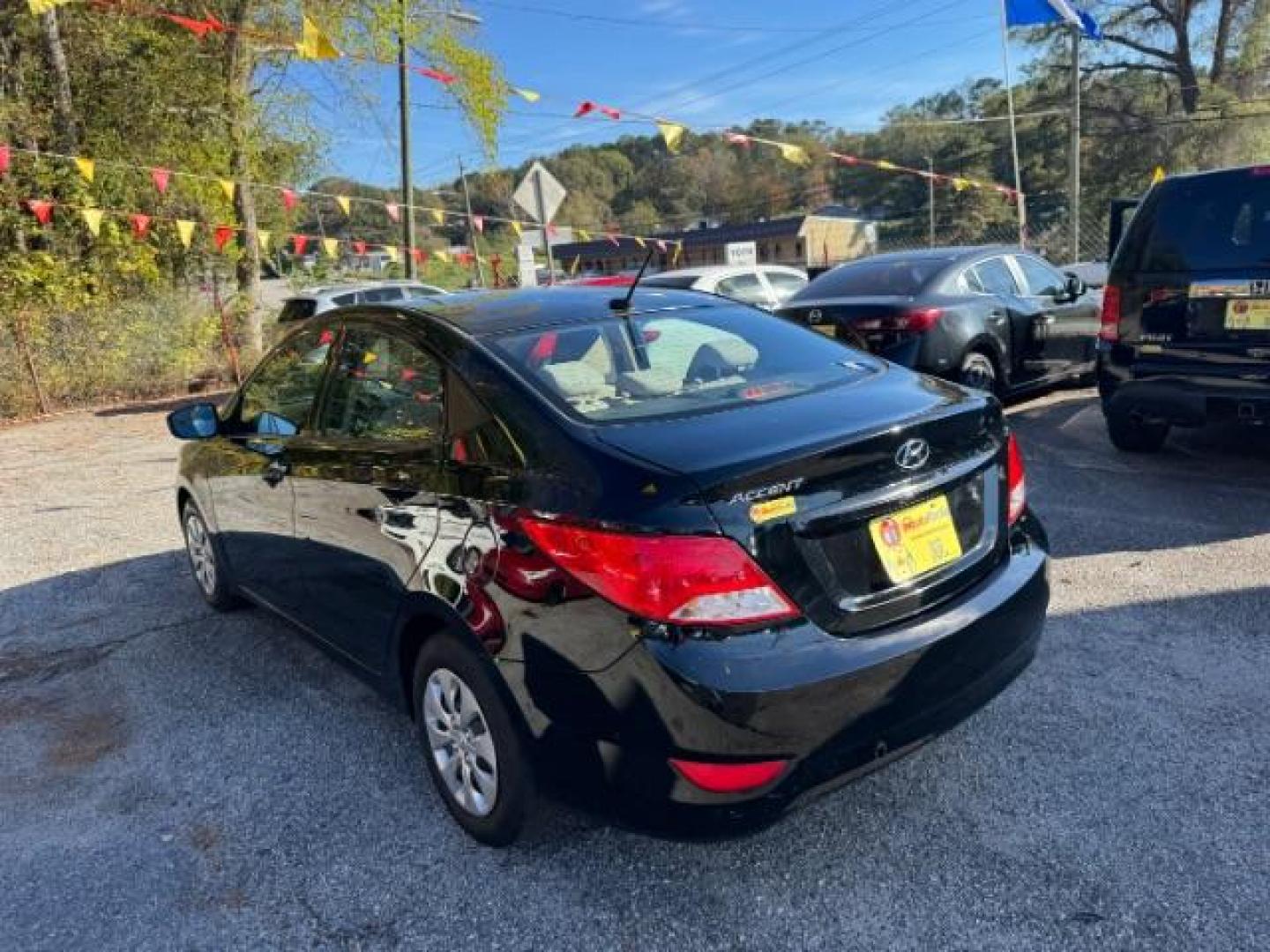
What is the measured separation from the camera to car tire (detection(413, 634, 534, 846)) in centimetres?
240

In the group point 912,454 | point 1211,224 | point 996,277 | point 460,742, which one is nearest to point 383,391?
point 460,742

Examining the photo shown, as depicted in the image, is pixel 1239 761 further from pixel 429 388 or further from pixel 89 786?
pixel 89 786

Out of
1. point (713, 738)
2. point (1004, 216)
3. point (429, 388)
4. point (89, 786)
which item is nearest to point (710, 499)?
point (713, 738)

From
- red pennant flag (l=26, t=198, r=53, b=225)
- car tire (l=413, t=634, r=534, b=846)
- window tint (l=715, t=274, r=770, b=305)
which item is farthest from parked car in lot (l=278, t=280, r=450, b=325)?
car tire (l=413, t=634, r=534, b=846)

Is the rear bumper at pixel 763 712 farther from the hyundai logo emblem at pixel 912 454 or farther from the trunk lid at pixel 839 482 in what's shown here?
the hyundai logo emblem at pixel 912 454

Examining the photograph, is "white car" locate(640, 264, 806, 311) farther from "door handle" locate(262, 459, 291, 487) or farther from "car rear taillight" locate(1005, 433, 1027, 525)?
"car rear taillight" locate(1005, 433, 1027, 525)

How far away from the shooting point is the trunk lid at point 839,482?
6.90ft

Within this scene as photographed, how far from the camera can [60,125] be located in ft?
48.1

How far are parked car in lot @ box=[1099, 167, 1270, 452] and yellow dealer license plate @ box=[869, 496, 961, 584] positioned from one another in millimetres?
3636

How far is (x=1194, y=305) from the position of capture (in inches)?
205

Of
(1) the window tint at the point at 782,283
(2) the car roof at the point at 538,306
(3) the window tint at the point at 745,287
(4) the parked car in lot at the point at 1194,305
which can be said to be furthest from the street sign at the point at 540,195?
(2) the car roof at the point at 538,306

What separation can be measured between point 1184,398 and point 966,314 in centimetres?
203

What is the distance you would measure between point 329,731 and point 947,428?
2.44m

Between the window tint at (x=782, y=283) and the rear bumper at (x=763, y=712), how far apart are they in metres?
11.1
